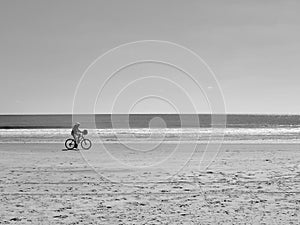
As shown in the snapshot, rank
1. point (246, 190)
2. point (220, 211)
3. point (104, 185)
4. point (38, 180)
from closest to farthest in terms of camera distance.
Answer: point (220, 211)
point (246, 190)
point (104, 185)
point (38, 180)

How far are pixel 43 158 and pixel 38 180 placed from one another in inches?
307

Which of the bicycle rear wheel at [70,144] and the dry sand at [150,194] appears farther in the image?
the bicycle rear wheel at [70,144]

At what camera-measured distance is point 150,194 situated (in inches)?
438

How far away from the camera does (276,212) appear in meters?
8.90

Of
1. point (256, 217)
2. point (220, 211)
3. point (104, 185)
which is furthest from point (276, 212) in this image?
point (104, 185)

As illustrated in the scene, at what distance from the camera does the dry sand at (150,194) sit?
8578 millimetres

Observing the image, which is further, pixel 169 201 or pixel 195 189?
pixel 195 189

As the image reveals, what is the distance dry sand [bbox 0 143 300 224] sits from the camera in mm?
8578

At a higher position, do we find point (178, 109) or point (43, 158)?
point (178, 109)

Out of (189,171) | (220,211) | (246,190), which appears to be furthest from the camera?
(189,171)

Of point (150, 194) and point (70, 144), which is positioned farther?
point (70, 144)

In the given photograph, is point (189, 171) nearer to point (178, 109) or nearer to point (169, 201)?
point (178, 109)

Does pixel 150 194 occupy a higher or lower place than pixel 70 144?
lower

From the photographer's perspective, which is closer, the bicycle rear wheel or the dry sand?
the dry sand
